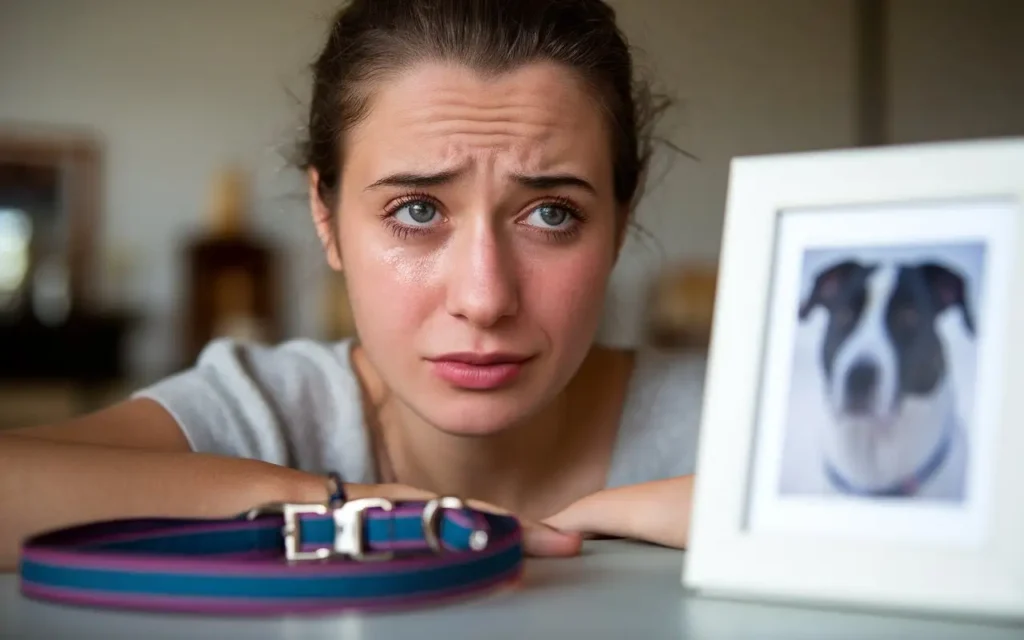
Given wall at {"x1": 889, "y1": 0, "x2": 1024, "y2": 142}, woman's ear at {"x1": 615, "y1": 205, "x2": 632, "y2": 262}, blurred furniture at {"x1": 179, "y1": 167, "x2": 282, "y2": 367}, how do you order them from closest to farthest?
woman's ear at {"x1": 615, "y1": 205, "x2": 632, "y2": 262}, blurred furniture at {"x1": 179, "y1": 167, "x2": 282, "y2": 367}, wall at {"x1": 889, "y1": 0, "x2": 1024, "y2": 142}

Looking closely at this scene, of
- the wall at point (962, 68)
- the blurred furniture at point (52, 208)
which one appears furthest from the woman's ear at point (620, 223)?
the wall at point (962, 68)

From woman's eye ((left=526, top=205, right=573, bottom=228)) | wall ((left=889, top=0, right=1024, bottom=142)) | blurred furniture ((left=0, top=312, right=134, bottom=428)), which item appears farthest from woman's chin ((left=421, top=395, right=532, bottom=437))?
wall ((left=889, top=0, right=1024, bottom=142))

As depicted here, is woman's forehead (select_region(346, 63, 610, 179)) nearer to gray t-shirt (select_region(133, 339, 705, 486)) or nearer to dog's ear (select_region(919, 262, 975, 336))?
gray t-shirt (select_region(133, 339, 705, 486))

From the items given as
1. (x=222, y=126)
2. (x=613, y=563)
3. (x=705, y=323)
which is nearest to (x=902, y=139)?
(x=705, y=323)

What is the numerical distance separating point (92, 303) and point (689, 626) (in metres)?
4.67

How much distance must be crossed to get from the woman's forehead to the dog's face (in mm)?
427

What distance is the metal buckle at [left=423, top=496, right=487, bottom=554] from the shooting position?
58cm

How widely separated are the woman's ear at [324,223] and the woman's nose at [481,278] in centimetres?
30

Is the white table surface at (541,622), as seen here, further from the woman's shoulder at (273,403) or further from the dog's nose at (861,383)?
the woman's shoulder at (273,403)

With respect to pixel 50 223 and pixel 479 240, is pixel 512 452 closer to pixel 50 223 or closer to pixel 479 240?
pixel 479 240

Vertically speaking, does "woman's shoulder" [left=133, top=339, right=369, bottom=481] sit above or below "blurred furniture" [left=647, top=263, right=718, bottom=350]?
below

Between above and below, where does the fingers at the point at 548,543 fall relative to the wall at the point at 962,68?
below

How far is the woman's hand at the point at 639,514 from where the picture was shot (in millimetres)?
752

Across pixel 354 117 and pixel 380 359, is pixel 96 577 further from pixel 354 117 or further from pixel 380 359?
pixel 354 117
